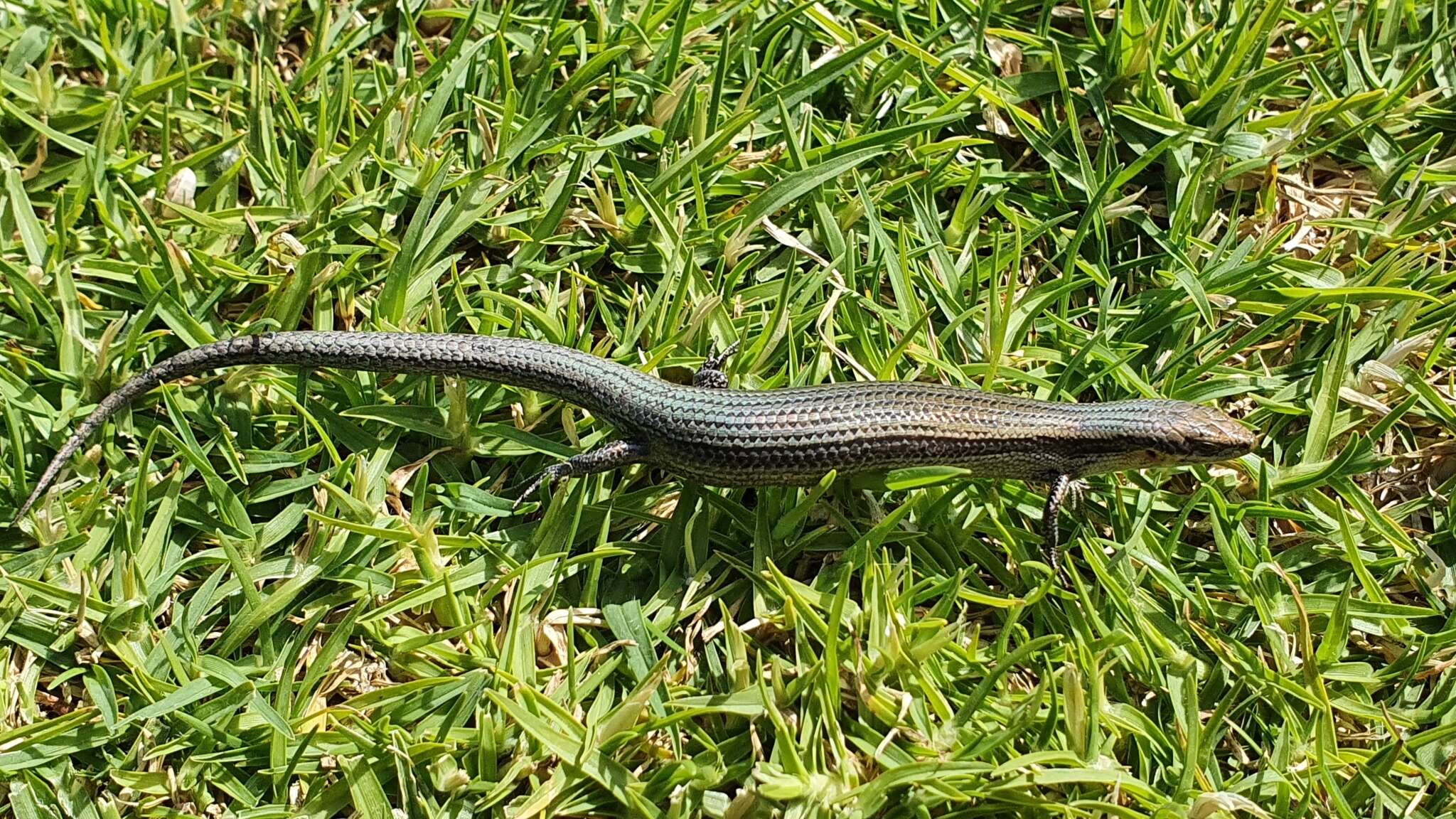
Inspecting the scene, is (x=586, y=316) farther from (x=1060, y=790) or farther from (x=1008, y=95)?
(x=1060, y=790)

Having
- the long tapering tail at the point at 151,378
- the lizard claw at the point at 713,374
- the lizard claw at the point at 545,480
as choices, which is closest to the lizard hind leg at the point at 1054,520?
the lizard claw at the point at 713,374

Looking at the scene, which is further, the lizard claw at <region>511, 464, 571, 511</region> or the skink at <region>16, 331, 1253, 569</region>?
the lizard claw at <region>511, 464, 571, 511</region>

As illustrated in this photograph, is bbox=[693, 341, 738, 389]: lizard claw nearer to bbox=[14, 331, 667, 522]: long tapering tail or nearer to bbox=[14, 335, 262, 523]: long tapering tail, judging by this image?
bbox=[14, 331, 667, 522]: long tapering tail

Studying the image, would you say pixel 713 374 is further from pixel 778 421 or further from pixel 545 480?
pixel 545 480

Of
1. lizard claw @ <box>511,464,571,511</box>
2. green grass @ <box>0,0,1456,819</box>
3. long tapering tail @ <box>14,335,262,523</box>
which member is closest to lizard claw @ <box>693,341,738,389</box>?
green grass @ <box>0,0,1456,819</box>

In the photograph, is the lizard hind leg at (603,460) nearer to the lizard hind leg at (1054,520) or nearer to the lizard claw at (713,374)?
the lizard claw at (713,374)

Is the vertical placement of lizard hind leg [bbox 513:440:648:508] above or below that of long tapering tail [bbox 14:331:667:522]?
below
